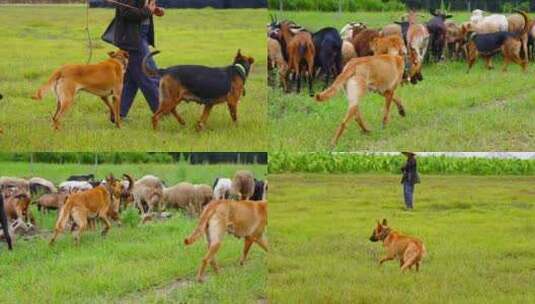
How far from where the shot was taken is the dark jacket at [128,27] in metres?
5.63

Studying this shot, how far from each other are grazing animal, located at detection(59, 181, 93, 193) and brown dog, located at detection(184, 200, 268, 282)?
76 centimetres

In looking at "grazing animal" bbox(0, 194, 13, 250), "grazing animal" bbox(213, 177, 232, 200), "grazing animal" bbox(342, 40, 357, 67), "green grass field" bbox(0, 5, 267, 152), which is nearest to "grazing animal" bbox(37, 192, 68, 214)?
"grazing animal" bbox(0, 194, 13, 250)

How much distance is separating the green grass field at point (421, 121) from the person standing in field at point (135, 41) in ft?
2.48

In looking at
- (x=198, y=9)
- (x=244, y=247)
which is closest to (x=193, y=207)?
(x=244, y=247)

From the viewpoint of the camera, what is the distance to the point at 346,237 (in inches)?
234

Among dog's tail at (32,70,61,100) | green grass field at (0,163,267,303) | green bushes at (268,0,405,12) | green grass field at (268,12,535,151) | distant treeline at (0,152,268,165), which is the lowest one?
green grass field at (0,163,267,303)

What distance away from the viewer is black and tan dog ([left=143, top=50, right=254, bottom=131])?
5.63 meters

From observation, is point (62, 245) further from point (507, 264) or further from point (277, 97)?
point (507, 264)

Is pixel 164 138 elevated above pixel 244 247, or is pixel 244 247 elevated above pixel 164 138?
pixel 164 138

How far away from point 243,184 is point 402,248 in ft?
3.54

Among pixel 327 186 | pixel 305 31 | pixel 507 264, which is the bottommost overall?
pixel 507 264

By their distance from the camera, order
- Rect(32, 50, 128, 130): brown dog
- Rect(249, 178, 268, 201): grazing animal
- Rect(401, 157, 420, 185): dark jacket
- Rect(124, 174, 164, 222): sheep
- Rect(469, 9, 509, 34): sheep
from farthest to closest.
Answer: Rect(469, 9, 509, 34): sheep < Rect(124, 174, 164, 222): sheep < Rect(249, 178, 268, 201): grazing animal < Rect(401, 157, 420, 185): dark jacket < Rect(32, 50, 128, 130): brown dog

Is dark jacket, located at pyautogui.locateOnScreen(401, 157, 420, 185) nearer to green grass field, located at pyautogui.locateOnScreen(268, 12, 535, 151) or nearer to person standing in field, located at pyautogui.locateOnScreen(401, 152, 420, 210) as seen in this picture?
person standing in field, located at pyautogui.locateOnScreen(401, 152, 420, 210)

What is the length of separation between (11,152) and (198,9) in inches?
60.1
